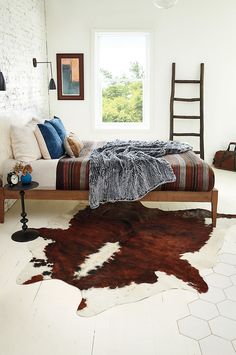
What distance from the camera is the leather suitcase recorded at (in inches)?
216

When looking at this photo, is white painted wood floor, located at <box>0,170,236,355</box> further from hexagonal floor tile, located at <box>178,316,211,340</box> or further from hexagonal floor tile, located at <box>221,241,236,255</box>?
hexagonal floor tile, located at <box>221,241,236,255</box>

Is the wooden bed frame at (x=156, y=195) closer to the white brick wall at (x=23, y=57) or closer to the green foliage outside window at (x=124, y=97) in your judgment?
the white brick wall at (x=23, y=57)

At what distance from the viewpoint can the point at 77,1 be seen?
5.42 m

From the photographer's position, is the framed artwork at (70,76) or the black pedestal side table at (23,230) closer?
the black pedestal side table at (23,230)

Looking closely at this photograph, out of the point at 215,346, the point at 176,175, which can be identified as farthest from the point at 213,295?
the point at 176,175

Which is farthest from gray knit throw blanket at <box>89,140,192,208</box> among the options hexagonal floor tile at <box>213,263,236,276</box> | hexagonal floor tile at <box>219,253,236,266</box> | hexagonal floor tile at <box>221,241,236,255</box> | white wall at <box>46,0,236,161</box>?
white wall at <box>46,0,236,161</box>

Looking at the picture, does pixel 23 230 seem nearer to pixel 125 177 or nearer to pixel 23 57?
pixel 125 177

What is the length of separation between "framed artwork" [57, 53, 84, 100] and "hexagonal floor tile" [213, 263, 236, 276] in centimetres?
398

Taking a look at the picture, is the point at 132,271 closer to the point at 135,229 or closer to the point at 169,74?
the point at 135,229

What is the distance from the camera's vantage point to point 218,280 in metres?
2.34

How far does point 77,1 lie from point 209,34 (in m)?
2.11

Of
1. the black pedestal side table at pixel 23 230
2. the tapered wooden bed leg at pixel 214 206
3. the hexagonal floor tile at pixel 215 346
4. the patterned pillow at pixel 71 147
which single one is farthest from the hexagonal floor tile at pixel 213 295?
the patterned pillow at pixel 71 147

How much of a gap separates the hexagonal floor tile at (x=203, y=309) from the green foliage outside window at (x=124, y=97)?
426 centimetres

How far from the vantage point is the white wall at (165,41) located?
5.42 metres
